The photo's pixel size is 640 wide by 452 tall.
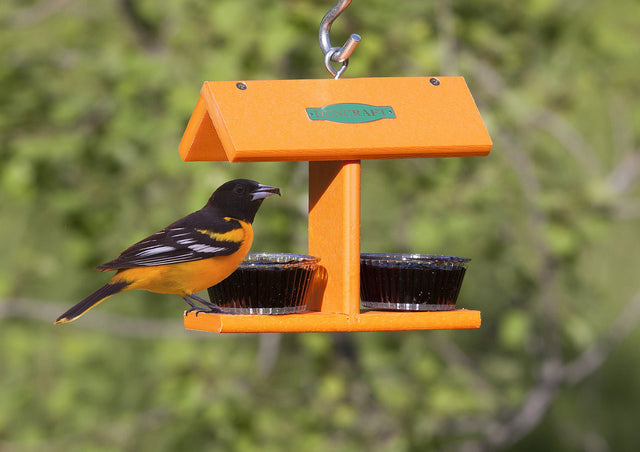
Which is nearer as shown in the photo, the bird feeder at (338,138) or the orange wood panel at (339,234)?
the bird feeder at (338,138)

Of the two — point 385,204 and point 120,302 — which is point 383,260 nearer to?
point 385,204

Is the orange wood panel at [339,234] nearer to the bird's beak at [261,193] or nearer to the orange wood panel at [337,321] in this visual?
the orange wood panel at [337,321]

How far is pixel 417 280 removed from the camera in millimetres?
3428

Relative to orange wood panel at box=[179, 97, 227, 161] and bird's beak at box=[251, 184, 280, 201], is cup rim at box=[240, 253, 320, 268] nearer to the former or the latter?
bird's beak at box=[251, 184, 280, 201]

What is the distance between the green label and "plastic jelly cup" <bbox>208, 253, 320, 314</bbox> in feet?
1.61

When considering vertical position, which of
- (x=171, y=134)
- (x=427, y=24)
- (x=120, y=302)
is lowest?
(x=120, y=302)

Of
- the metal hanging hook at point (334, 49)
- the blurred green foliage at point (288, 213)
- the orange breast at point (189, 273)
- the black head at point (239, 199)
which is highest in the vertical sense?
the metal hanging hook at point (334, 49)

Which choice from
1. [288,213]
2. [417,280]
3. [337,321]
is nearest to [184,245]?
[337,321]

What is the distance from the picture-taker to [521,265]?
22.8ft

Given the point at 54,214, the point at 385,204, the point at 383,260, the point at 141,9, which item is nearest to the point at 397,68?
the point at 385,204

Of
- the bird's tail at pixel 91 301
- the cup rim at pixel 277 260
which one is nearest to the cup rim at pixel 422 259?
the cup rim at pixel 277 260

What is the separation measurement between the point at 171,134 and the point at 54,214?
1180 millimetres

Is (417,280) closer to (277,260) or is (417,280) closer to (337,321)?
(337,321)

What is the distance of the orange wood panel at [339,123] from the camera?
3119 millimetres
